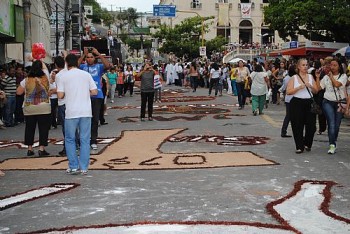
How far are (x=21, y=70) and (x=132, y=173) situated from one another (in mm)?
9941

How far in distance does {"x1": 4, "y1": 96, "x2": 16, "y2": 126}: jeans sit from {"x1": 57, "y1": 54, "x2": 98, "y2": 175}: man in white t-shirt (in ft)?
26.2

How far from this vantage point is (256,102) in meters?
17.4

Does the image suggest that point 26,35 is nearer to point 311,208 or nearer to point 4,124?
point 4,124

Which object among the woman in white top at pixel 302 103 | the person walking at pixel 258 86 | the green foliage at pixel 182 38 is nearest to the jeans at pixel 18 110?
the person walking at pixel 258 86

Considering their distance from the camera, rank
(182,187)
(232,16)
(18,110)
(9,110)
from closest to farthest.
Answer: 1. (182,187)
2. (9,110)
3. (18,110)
4. (232,16)

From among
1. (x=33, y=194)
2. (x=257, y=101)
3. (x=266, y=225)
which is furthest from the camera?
(x=257, y=101)

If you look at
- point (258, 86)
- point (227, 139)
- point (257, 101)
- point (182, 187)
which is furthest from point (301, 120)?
point (257, 101)

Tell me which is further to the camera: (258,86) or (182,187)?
(258,86)

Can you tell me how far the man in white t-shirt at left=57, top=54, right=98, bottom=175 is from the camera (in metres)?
8.43

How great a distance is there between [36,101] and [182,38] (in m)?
46.4

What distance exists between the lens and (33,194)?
23.4 ft

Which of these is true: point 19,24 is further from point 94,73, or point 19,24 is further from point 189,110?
point 94,73

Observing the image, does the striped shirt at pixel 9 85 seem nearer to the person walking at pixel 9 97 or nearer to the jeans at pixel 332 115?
the person walking at pixel 9 97

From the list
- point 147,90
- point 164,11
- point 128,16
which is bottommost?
point 147,90
